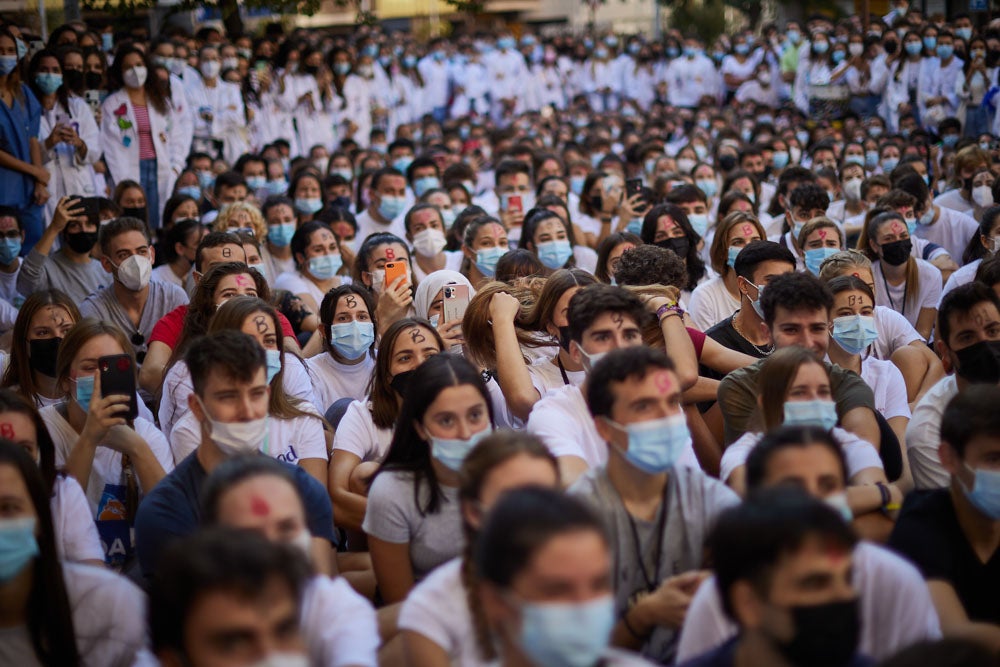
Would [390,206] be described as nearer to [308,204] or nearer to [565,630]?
[308,204]

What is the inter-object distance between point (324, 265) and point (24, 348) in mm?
2833

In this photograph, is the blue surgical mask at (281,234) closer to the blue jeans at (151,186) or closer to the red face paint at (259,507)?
the blue jeans at (151,186)

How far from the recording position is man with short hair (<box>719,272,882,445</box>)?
4508 mm

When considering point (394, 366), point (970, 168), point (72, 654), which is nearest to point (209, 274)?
point (394, 366)

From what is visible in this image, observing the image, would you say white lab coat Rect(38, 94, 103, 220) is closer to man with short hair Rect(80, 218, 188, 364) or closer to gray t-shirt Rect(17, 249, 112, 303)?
gray t-shirt Rect(17, 249, 112, 303)

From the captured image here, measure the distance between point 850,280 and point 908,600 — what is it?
2757 mm

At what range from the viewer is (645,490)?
365cm

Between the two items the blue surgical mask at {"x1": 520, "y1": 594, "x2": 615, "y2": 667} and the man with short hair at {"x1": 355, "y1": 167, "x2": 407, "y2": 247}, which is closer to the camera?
the blue surgical mask at {"x1": 520, "y1": 594, "x2": 615, "y2": 667}

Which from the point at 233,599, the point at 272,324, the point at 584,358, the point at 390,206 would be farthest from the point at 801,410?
the point at 390,206

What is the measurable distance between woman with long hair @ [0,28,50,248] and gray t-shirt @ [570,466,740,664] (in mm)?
7265

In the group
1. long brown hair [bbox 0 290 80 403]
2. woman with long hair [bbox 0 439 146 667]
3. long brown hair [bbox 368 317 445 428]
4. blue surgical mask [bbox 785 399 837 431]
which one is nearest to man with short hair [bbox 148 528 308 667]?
woman with long hair [bbox 0 439 146 667]

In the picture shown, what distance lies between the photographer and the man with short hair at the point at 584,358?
168 inches

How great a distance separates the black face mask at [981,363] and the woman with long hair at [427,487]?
2.16 meters

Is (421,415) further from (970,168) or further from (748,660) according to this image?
(970,168)
